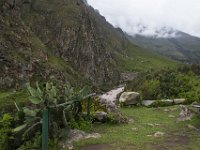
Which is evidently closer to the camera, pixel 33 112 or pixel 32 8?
pixel 33 112

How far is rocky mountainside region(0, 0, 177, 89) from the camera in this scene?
186 ft

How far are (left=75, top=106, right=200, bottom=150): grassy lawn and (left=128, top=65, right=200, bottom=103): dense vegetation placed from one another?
8144 mm

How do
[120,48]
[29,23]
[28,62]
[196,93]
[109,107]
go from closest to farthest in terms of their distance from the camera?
[109,107]
[196,93]
[28,62]
[29,23]
[120,48]

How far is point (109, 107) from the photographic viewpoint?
1816 centimetres

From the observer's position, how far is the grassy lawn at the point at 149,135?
43.9 feet

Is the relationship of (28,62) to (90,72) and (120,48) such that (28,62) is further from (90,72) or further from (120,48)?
(120,48)

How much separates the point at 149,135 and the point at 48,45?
72616mm

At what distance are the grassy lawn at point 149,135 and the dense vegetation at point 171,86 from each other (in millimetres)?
8144

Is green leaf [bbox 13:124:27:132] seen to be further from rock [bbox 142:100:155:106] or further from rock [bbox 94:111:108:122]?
rock [bbox 142:100:155:106]

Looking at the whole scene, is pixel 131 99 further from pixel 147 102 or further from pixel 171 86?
pixel 171 86

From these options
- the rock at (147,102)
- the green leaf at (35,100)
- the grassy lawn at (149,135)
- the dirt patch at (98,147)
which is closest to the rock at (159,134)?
the grassy lawn at (149,135)

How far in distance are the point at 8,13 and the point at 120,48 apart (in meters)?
133

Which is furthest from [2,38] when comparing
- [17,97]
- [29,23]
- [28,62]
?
[29,23]

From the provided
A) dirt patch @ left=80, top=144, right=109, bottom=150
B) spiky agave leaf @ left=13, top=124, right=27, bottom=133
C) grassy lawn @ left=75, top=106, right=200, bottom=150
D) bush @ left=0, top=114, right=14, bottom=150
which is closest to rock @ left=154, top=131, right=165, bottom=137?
grassy lawn @ left=75, top=106, right=200, bottom=150
